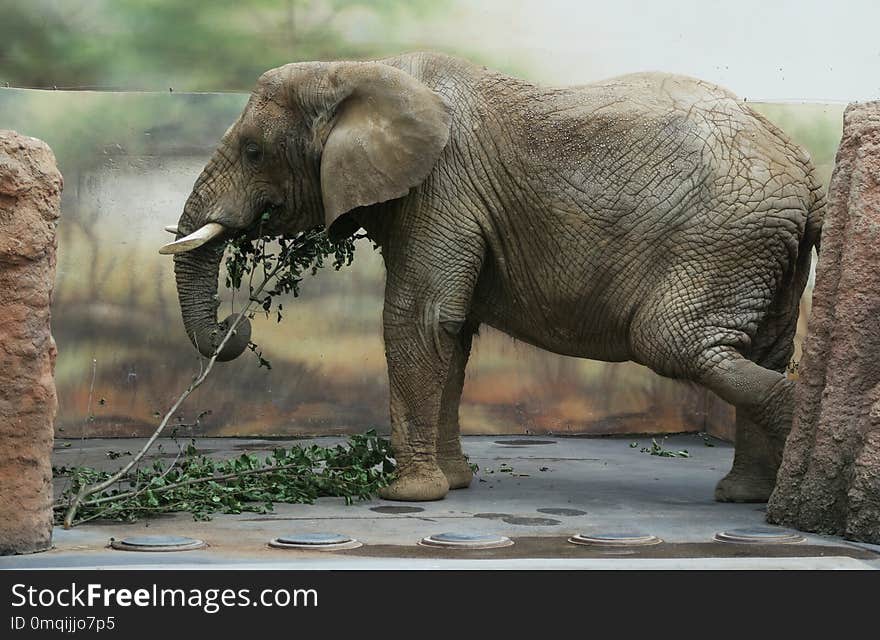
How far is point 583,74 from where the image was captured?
10.4m

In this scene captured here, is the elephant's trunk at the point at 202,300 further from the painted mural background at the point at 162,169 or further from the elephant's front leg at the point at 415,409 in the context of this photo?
the painted mural background at the point at 162,169

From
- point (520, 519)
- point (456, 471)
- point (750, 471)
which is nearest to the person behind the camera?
point (520, 519)

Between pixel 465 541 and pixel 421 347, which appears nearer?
pixel 465 541

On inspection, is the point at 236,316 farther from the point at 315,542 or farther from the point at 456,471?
the point at 315,542

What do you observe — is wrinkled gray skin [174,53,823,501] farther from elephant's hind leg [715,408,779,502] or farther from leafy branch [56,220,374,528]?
leafy branch [56,220,374,528]

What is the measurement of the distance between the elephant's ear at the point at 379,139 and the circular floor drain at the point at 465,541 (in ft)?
6.04

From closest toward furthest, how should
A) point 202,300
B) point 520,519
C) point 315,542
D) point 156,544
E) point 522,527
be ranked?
point 156,544 < point 315,542 < point 522,527 < point 520,519 < point 202,300

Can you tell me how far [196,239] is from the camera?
23.6ft

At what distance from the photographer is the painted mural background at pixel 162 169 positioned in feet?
33.4

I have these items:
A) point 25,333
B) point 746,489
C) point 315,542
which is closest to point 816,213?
point 746,489

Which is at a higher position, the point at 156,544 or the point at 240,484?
the point at 240,484

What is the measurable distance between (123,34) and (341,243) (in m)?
3.25

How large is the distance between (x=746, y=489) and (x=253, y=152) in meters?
2.90

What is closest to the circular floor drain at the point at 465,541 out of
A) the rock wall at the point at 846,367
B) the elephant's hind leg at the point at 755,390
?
the rock wall at the point at 846,367
